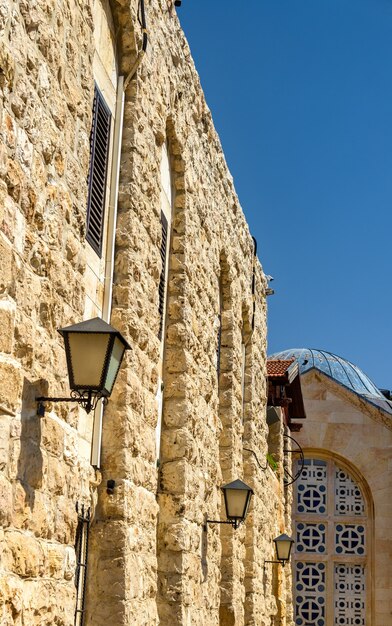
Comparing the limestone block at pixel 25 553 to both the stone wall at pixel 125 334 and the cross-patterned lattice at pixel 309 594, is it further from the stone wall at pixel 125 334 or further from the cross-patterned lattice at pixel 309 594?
the cross-patterned lattice at pixel 309 594

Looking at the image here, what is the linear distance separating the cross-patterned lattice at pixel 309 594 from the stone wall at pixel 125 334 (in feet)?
39.6

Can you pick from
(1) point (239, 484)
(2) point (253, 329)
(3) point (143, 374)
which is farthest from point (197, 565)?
(2) point (253, 329)

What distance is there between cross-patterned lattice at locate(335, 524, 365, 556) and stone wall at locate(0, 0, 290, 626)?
40.4 ft

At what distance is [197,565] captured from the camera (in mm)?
9180

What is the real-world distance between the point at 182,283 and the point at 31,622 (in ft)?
14.9

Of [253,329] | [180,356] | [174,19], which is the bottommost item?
[180,356]

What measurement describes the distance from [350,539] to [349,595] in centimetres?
128

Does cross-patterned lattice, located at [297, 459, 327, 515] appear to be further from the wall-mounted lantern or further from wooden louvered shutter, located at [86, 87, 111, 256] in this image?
the wall-mounted lantern

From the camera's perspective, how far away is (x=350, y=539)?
25.1m

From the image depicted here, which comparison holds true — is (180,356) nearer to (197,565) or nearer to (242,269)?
(197,565)

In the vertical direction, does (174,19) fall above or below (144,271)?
above

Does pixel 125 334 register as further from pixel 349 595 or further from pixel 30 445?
pixel 349 595

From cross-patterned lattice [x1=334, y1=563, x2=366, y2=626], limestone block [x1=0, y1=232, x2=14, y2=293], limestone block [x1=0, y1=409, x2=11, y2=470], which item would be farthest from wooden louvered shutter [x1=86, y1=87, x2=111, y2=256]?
cross-patterned lattice [x1=334, y1=563, x2=366, y2=626]

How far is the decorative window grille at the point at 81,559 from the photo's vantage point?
263 inches
